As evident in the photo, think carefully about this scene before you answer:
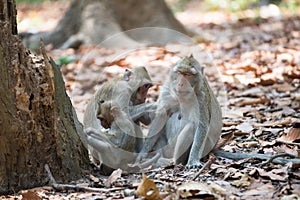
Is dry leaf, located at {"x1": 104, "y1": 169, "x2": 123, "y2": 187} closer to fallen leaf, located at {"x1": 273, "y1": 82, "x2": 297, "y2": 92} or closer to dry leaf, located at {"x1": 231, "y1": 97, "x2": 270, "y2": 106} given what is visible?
dry leaf, located at {"x1": 231, "y1": 97, "x2": 270, "y2": 106}

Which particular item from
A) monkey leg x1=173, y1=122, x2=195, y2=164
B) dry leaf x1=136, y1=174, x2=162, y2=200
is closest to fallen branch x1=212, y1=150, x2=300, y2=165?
monkey leg x1=173, y1=122, x2=195, y2=164

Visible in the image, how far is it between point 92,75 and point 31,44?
3634 millimetres

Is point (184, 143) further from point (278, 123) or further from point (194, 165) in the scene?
point (278, 123)

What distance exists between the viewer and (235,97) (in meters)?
Answer: 8.02

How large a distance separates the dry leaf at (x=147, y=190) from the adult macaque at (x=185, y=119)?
118 centimetres

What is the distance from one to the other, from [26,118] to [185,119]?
1711 mm

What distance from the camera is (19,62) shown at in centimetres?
429

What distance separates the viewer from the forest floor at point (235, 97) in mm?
4070

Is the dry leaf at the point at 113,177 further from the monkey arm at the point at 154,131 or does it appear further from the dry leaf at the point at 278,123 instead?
the dry leaf at the point at 278,123

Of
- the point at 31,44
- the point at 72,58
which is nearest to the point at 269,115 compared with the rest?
the point at 72,58

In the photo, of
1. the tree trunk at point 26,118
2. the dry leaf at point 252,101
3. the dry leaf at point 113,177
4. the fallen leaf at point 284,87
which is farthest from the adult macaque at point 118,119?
the fallen leaf at point 284,87

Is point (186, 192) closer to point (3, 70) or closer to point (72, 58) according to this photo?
point (3, 70)

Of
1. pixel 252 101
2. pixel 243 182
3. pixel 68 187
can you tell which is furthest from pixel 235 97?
pixel 68 187

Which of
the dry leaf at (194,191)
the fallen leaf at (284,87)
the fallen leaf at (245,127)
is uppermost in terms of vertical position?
the fallen leaf at (284,87)
